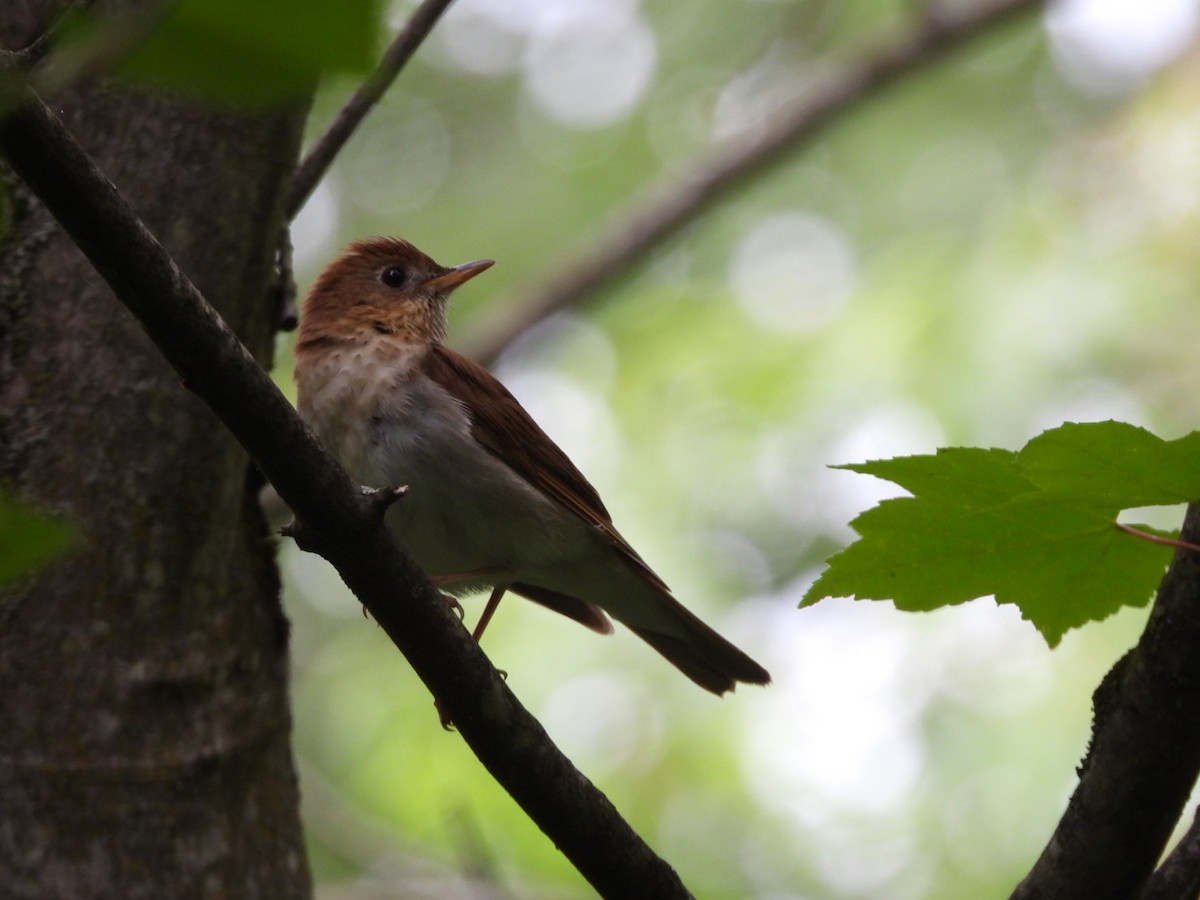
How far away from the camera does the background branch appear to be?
205 centimetres

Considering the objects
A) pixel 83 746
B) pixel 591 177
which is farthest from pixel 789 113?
pixel 83 746

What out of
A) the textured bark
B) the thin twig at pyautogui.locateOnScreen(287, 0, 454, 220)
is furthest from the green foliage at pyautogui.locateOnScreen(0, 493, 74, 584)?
the thin twig at pyautogui.locateOnScreen(287, 0, 454, 220)

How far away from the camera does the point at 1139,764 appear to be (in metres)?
2.13

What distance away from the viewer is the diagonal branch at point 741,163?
7332mm

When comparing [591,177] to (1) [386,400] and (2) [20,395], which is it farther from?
(2) [20,395]

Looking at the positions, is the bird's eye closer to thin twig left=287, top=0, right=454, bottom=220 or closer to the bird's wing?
the bird's wing

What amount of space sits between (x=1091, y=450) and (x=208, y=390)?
141 cm

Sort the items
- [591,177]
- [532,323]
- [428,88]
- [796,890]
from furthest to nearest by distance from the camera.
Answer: [428,88] → [591,177] → [796,890] → [532,323]

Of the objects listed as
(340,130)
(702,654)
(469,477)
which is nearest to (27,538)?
(340,130)

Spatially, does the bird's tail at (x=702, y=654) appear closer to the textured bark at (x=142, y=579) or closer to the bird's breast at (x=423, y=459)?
the bird's breast at (x=423, y=459)

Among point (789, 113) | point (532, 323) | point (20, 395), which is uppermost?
point (789, 113)

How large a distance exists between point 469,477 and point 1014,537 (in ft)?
7.88

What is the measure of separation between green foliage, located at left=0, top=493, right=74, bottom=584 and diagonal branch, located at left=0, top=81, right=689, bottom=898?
2.14 feet

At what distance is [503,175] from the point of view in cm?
1204
